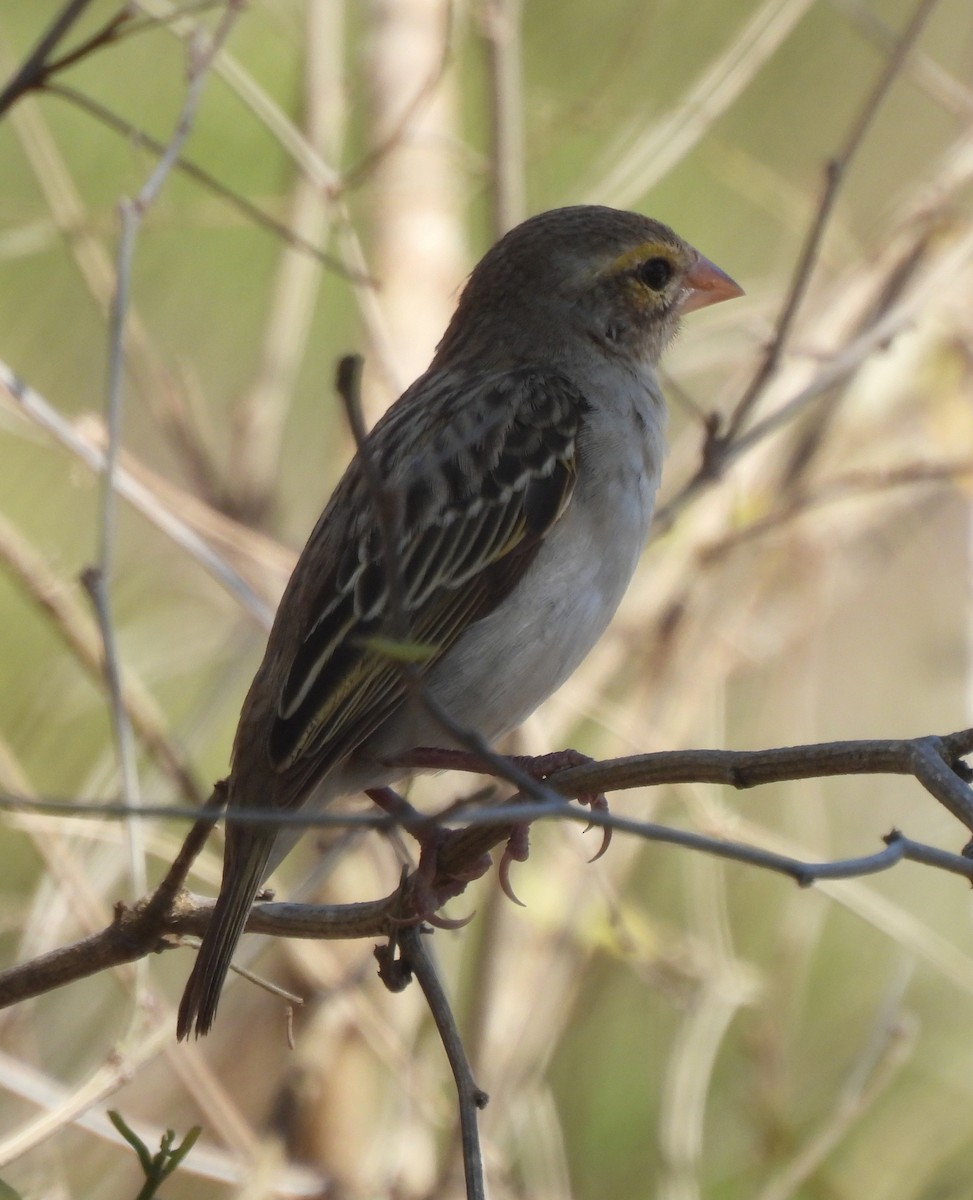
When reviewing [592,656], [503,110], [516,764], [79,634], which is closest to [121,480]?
[79,634]

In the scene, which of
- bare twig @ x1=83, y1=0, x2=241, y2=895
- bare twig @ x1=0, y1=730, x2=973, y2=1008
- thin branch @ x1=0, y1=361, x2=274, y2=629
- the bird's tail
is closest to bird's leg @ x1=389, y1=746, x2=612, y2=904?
bare twig @ x1=0, y1=730, x2=973, y2=1008

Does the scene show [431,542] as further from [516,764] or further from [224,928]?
[224,928]

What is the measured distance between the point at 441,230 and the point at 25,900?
302 cm

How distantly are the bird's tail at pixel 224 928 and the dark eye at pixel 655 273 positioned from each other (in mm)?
2046

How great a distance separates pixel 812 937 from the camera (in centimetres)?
595

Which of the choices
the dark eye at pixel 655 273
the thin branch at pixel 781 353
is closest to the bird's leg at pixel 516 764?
the thin branch at pixel 781 353

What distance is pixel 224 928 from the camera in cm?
333

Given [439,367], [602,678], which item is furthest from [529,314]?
[602,678]

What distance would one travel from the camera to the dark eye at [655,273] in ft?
15.5

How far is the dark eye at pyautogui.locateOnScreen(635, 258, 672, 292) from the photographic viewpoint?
471 cm

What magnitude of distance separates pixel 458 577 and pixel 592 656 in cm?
231

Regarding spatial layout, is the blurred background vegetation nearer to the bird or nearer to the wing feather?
the bird

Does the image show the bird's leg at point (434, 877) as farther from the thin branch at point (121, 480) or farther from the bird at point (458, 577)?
the thin branch at point (121, 480)

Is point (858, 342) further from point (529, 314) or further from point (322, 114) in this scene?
point (322, 114)
